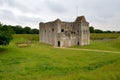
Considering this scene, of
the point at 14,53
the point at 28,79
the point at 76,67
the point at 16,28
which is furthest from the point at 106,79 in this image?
the point at 16,28

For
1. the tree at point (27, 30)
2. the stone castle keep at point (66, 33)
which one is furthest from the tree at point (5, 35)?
the tree at point (27, 30)

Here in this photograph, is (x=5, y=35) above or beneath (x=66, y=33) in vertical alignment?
beneath

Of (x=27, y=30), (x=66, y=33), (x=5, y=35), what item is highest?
(x=27, y=30)

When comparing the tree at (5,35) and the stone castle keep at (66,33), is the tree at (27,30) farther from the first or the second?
the tree at (5,35)

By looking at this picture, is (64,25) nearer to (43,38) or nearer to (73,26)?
(73,26)

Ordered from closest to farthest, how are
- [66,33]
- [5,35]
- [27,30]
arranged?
[5,35] < [66,33] < [27,30]

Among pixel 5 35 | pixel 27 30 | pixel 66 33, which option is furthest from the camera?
pixel 27 30

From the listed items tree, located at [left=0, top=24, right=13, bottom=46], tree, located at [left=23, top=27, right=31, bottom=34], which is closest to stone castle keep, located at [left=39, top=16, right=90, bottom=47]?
tree, located at [left=0, top=24, right=13, bottom=46]

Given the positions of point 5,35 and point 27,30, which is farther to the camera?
point 27,30

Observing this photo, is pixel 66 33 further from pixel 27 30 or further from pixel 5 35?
pixel 27 30

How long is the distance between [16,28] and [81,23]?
5901 cm

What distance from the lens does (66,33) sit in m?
57.7

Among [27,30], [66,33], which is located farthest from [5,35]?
[27,30]

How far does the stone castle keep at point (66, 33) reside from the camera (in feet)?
186
